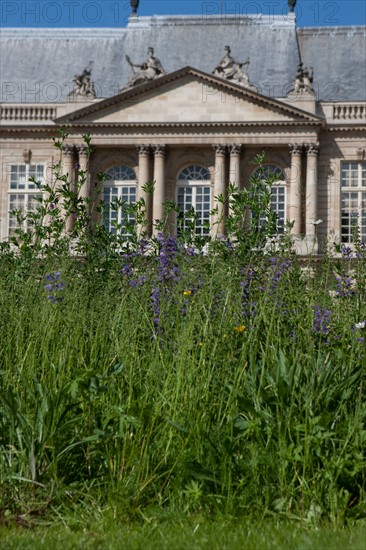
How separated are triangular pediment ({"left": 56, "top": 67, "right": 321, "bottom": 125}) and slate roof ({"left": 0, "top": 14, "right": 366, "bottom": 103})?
2752 mm

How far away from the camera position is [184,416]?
681 centimetres

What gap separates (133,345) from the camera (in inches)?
293

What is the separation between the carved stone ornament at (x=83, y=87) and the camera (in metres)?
37.6

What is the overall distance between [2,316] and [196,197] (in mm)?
29806

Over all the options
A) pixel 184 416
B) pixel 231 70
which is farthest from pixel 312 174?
pixel 184 416

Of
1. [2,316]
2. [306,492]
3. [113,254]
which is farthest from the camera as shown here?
[113,254]

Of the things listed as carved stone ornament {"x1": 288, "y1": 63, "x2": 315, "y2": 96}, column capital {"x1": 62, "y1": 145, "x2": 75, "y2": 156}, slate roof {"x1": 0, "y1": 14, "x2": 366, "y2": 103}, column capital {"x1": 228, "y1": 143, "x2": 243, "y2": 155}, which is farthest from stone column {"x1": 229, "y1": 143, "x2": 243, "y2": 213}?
column capital {"x1": 62, "y1": 145, "x2": 75, "y2": 156}

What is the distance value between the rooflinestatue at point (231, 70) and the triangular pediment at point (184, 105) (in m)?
0.68

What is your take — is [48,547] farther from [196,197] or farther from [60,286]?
[196,197]

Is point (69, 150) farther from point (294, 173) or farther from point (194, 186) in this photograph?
point (294, 173)

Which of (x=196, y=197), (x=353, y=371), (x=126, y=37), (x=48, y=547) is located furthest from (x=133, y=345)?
(x=126, y=37)

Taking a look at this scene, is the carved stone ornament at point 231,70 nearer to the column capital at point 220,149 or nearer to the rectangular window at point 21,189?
the column capital at point 220,149

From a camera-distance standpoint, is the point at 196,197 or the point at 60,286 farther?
the point at 196,197

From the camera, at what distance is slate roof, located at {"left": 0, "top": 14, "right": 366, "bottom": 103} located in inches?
1570
